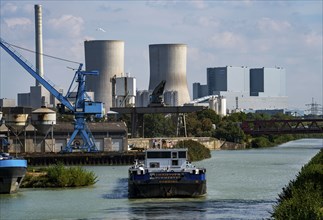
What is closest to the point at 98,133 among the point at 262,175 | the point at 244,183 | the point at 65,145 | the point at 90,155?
the point at 65,145

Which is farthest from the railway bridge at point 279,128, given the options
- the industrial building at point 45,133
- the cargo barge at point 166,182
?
the cargo barge at point 166,182

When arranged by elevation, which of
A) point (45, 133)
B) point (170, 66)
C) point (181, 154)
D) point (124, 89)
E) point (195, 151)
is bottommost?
point (195, 151)

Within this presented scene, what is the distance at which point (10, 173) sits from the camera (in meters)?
41.1

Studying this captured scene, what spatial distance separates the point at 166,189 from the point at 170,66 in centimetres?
8959

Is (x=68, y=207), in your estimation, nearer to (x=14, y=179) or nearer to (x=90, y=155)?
(x=14, y=179)

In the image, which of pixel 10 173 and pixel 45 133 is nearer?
pixel 10 173

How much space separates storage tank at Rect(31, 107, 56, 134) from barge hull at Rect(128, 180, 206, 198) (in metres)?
43.2

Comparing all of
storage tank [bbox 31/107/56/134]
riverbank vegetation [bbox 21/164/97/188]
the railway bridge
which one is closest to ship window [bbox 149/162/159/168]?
riverbank vegetation [bbox 21/164/97/188]

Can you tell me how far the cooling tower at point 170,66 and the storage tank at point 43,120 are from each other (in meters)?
45.7

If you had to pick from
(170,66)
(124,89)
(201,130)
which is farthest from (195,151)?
(124,89)

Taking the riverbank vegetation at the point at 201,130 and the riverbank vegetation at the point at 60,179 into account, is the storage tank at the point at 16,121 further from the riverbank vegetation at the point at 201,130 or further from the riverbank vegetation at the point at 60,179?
the riverbank vegetation at the point at 201,130

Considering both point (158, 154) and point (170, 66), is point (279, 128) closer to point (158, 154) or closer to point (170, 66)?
point (170, 66)

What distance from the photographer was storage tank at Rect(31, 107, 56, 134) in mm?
80938

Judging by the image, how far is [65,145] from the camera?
3243 inches
